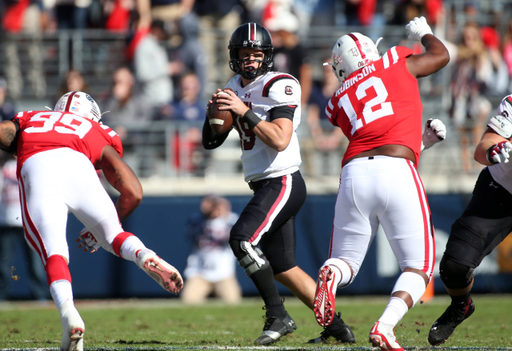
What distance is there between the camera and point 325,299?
3.58 m

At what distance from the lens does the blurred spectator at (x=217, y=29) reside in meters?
11.6

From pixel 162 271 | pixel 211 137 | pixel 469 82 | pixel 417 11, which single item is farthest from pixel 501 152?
pixel 417 11

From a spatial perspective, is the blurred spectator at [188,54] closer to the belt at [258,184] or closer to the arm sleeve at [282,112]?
the belt at [258,184]

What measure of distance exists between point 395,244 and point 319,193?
5.92 metres

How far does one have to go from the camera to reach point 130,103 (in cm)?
1015

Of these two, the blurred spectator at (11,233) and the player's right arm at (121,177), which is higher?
the player's right arm at (121,177)

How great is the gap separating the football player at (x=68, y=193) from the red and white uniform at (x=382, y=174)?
109cm

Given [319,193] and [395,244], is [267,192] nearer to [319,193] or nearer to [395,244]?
[395,244]

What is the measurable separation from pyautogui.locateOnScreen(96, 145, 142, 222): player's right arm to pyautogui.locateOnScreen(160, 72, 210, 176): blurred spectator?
5390 mm

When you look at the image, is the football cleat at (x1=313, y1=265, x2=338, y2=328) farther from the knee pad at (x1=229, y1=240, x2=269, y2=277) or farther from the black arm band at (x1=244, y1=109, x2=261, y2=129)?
the black arm band at (x1=244, y1=109, x2=261, y2=129)

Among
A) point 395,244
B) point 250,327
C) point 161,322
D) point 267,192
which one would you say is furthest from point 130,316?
point 395,244

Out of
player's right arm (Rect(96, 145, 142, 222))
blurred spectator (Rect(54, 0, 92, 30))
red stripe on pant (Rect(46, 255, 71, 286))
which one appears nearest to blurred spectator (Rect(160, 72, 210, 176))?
blurred spectator (Rect(54, 0, 92, 30))

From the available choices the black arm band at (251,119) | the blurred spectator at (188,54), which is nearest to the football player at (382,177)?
the black arm band at (251,119)

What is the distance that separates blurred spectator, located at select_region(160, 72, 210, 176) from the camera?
978cm
